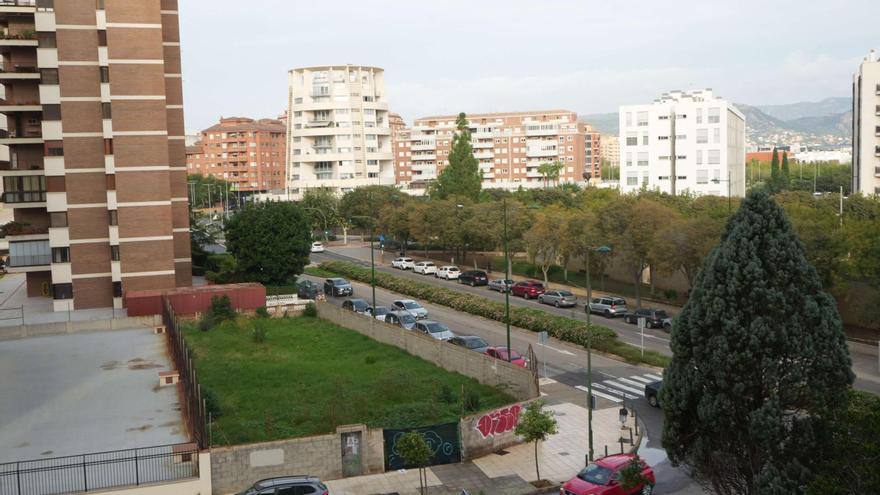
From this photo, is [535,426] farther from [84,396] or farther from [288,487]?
[84,396]

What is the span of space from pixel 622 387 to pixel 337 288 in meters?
31.2

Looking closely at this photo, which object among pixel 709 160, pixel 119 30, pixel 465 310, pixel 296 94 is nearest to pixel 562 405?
pixel 465 310

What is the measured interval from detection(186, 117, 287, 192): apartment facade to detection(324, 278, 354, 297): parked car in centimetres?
10804

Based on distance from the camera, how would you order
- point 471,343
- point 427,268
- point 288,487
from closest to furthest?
point 288,487 < point 471,343 < point 427,268

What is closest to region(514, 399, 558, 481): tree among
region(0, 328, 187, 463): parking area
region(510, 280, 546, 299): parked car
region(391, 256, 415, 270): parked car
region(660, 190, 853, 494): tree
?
region(660, 190, 853, 494): tree

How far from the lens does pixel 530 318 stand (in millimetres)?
46375

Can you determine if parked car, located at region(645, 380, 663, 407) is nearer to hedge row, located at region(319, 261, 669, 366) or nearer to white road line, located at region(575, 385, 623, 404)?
white road line, located at region(575, 385, 623, 404)

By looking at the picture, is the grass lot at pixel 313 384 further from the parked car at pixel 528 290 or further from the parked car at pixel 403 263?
the parked car at pixel 403 263

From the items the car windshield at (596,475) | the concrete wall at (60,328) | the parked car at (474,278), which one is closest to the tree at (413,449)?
the car windshield at (596,475)

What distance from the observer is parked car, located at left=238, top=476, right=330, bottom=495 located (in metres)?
20.8

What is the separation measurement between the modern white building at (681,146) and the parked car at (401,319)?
54897mm

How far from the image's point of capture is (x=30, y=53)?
56875 millimetres

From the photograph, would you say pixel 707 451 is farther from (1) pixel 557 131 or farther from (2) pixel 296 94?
(1) pixel 557 131

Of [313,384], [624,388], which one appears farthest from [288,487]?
[624,388]
